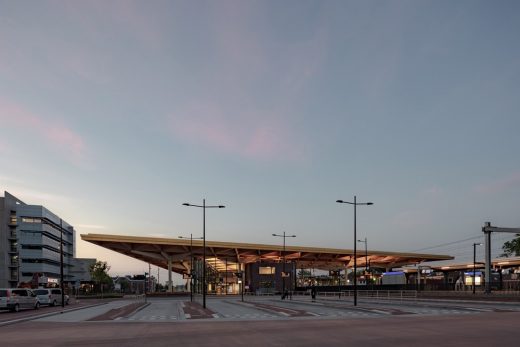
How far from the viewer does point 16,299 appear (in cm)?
4350

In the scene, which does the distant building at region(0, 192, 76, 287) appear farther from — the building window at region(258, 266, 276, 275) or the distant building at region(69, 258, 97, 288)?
the building window at region(258, 266, 276, 275)

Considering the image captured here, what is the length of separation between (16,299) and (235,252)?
93.6 metres

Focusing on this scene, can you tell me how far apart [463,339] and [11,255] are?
441 ft

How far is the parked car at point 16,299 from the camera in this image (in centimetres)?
4156

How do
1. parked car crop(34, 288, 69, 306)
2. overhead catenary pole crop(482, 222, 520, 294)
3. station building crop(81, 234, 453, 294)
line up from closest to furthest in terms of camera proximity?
parked car crop(34, 288, 69, 306) → overhead catenary pole crop(482, 222, 520, 294) → station building crop(81, 234, 453, 294)

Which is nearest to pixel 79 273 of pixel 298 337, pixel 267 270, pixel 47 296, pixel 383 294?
pixel 267 270

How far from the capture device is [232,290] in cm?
16538

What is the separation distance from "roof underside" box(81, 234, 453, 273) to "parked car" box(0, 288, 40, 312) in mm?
66064

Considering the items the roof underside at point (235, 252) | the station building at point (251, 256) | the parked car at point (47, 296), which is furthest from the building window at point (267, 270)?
the parked car at point (47, 296)

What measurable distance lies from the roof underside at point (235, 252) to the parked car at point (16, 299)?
66.1 metres

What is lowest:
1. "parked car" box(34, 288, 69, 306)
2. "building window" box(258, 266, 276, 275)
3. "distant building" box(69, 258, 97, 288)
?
"distant building" box(69, 258, 97, 288)

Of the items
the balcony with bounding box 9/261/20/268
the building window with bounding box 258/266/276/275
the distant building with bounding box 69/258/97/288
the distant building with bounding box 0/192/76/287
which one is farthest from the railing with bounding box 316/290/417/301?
the distant building with bounding box 69/258/97/288

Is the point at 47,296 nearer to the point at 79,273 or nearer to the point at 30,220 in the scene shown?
the point at 30,220

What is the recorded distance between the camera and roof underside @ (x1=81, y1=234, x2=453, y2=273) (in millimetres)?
118562
